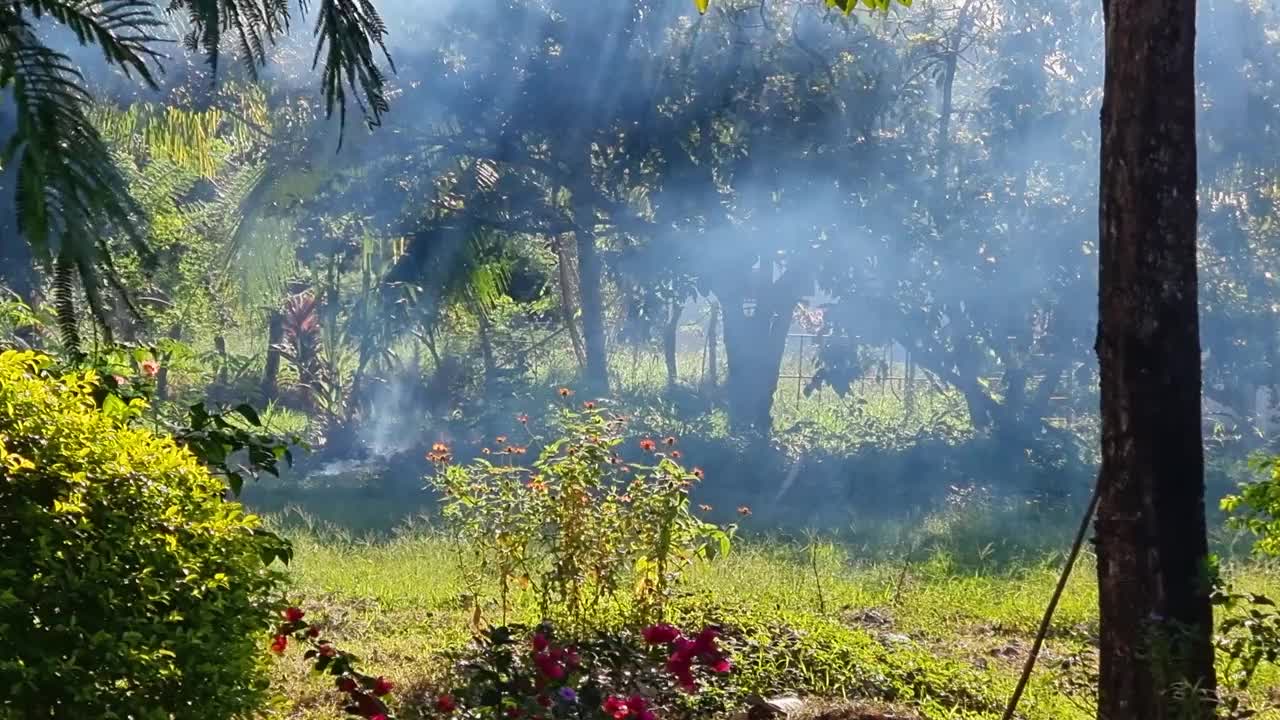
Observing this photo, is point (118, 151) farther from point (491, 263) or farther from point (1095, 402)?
point (1095, 402)

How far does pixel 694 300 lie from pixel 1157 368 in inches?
419

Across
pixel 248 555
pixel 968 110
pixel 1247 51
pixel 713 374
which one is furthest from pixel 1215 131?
pixel 248 555

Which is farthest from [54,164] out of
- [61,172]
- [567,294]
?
[567,294]

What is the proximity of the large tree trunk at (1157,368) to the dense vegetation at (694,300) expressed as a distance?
1.12 meters

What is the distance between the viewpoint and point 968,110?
43.5ft

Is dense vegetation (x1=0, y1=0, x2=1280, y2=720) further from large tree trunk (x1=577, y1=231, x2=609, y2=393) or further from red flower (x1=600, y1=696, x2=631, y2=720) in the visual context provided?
red flower (x1=600, y1=696, x2=631, y2=720)

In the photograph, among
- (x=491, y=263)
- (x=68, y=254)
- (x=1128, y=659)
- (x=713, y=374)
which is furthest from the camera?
(x=713, y=374)

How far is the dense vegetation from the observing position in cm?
533

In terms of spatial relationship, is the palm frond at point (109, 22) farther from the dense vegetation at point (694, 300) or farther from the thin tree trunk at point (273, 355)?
the thin tree trunk at point (273, 355)

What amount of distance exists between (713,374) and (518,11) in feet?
16.6

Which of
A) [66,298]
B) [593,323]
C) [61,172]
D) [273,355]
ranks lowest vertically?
[66,298]

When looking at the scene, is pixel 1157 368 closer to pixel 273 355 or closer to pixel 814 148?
pixel 814 148

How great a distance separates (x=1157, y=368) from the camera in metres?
3.50

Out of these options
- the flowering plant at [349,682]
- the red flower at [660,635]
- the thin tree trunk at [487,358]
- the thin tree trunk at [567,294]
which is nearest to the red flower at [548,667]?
the red flower at [660,635]
